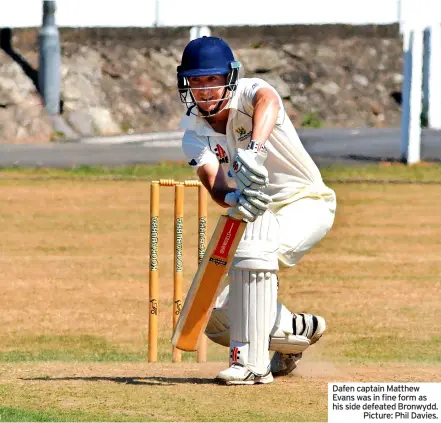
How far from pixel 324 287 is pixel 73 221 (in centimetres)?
480

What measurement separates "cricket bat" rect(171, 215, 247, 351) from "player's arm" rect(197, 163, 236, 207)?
0.20 m

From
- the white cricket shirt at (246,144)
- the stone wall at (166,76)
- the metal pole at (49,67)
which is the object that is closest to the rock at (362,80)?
the stone wall at (166,76)

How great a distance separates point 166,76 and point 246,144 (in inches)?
888

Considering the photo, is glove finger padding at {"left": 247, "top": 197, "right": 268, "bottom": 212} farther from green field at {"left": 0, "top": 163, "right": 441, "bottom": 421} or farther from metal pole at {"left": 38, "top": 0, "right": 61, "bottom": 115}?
metal pole at {"left": 38, "top": 0, "right": 61, "bottom": 115}

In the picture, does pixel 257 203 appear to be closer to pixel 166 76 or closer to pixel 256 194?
pixel 256 194

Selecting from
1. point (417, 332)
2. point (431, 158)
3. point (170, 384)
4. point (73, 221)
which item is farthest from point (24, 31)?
point (170, 384)

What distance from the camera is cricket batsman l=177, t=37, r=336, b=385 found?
240 inches

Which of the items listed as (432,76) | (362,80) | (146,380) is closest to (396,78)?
(362,80)

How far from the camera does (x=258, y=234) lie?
6.14 m

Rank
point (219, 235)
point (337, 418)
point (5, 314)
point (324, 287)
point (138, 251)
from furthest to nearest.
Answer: point (138, 251), point (324, 287), point (5, 314), point (219, 235), point (337, 418)

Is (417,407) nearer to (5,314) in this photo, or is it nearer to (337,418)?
(337,418)

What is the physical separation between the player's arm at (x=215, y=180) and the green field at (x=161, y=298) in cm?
87

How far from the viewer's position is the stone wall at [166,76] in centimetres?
2694

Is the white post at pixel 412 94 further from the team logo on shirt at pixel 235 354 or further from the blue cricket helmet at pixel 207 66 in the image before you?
the team logo on shirt at pixel 235 354
